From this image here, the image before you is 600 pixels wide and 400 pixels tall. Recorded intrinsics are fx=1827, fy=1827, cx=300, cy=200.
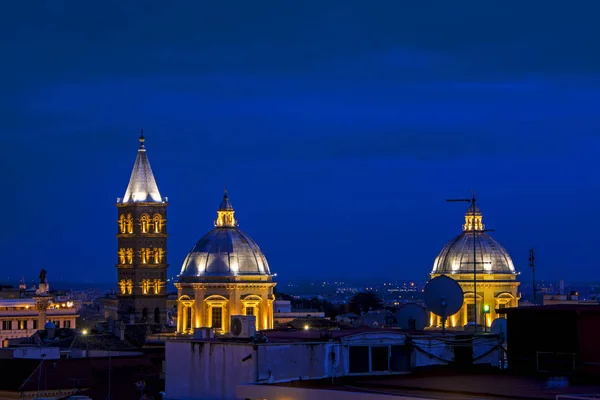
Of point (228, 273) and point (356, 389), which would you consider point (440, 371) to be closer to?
point (356, 389)

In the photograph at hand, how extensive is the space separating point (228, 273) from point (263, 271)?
2.45 m

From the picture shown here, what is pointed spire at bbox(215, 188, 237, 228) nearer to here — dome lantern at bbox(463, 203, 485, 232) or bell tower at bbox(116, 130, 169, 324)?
dome lantern at bbox(463, 203, 485, 232)

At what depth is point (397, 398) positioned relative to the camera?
85.3ft

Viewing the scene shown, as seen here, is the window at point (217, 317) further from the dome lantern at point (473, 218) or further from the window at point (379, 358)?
the window at point (379, 358)

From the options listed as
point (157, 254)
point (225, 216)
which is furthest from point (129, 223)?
point (225, 216)

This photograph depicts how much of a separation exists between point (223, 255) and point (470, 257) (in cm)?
1197

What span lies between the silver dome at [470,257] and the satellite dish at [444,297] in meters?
50.5

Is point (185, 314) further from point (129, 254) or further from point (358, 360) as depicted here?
point (358, 360)

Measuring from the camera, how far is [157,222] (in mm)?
136000

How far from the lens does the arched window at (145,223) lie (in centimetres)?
13562

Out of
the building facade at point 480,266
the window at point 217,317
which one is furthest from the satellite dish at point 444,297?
the building facade at point 480,266

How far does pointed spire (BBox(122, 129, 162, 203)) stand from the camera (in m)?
135

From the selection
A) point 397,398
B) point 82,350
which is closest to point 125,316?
point 82,350

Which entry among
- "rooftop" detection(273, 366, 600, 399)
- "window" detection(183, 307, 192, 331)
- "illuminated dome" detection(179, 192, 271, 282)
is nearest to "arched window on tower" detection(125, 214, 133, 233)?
"illuminated dome" detection(179, 192, 271, 282)
